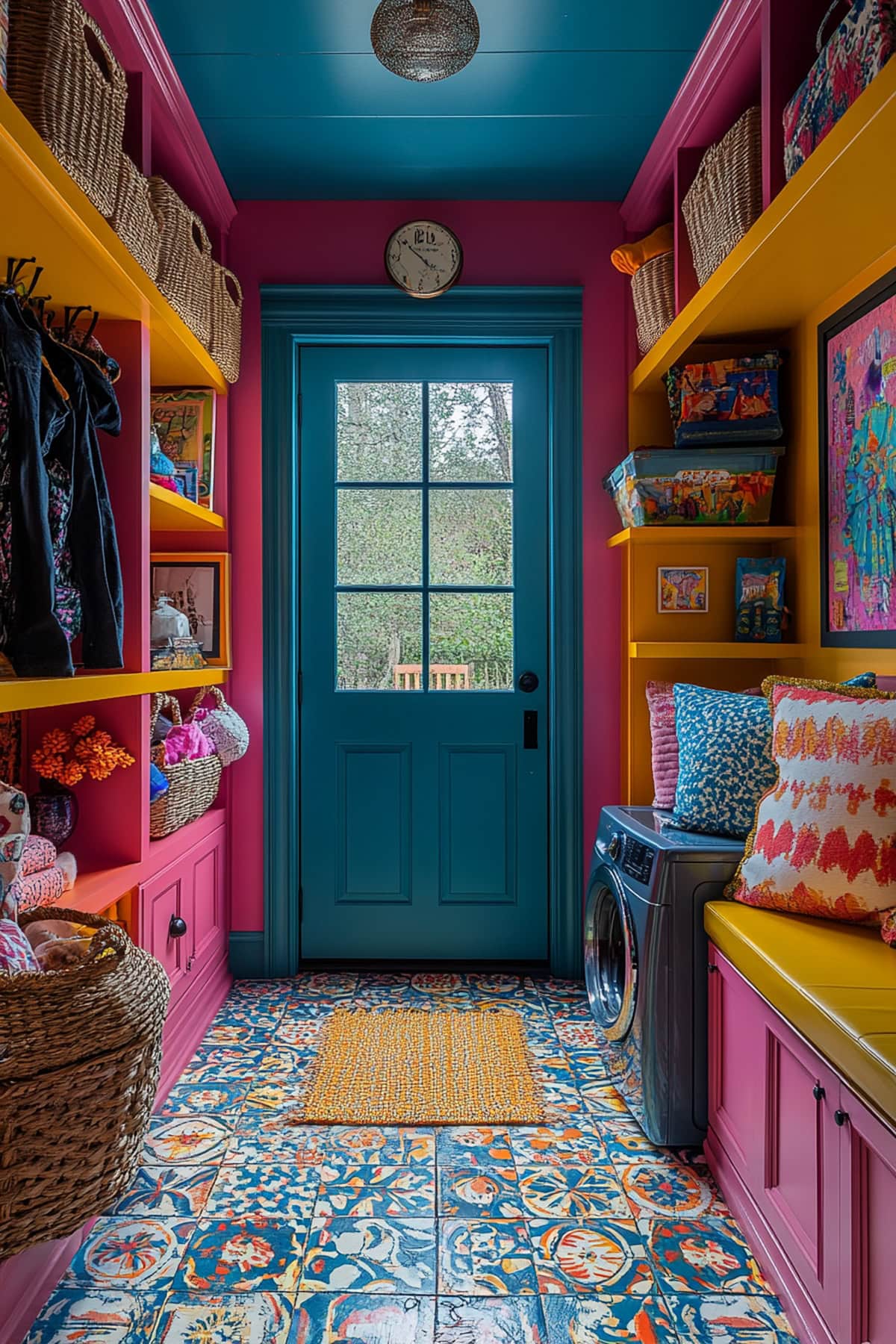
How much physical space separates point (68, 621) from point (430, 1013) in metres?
1.74

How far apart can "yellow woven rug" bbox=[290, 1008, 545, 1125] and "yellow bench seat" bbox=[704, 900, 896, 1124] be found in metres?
0.79

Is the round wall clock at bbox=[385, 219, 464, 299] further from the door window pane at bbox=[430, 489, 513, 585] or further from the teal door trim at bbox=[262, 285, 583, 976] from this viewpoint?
the door window pane at bbox=[430, 489, 513, 585]

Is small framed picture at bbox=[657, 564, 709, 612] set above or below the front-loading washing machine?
above

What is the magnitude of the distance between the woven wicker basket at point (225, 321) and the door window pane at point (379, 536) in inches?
23.8

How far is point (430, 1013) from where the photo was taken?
9.59 feet

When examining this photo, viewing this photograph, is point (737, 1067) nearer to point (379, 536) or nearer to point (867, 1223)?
point (867, 1223)

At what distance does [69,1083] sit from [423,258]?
9.31ft

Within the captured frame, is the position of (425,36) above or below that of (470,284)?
above

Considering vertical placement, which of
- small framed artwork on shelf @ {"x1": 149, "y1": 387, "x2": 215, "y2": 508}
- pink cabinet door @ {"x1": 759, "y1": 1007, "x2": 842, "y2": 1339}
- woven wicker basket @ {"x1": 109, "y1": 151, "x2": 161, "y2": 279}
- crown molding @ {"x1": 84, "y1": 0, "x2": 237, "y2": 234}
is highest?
crown molding @ {"x1": 84, "y1": 0, "x2": 237, "y2": 234}

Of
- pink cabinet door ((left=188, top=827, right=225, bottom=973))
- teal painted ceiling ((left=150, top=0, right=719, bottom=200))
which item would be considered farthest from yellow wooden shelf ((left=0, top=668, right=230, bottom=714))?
teal painted ceiling ((left=150, top=0, right=719, bottom=200))

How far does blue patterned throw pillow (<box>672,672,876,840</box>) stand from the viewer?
217cm

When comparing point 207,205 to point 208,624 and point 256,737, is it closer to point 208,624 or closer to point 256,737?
point 208,624

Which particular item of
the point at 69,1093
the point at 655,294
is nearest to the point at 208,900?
the point at 69,1093

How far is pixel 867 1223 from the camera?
1.29m
